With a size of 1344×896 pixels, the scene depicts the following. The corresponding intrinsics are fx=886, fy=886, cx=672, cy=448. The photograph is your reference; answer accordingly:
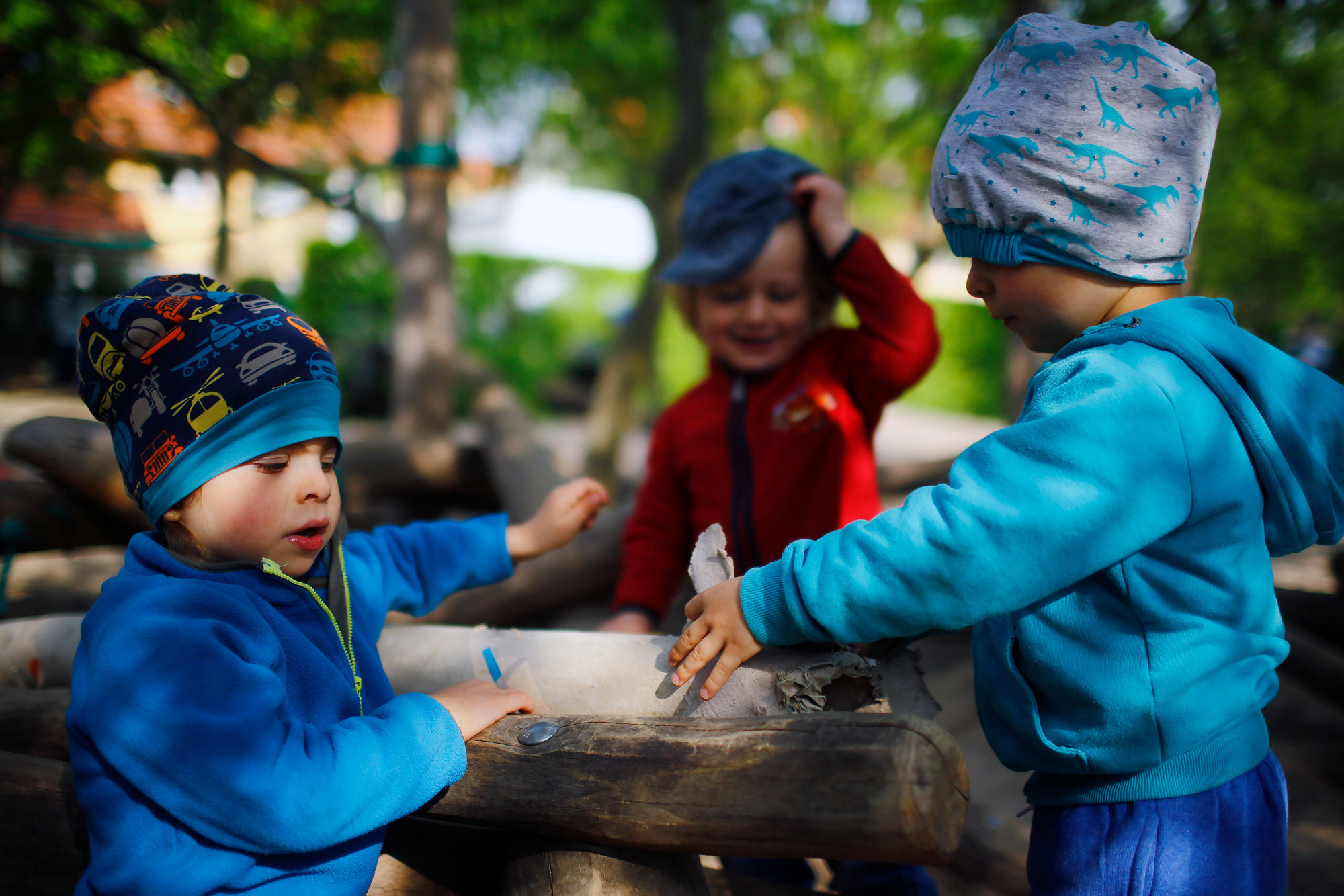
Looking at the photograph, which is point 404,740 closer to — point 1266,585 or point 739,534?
point 739,534

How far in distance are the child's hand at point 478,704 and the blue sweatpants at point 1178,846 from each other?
39.0 inches

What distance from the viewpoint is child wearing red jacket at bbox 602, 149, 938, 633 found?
7.98ft

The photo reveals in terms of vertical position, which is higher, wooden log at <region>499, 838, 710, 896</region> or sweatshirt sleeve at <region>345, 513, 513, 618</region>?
sweatshirt sleeve at <region>345, 513, 513, 618</region>

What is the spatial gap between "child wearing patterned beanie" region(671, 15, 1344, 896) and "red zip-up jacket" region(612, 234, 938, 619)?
0.81 metres

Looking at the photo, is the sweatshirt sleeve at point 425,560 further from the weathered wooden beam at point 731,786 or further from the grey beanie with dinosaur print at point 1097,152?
the grey beanie with dinosaur print at point 1097,152

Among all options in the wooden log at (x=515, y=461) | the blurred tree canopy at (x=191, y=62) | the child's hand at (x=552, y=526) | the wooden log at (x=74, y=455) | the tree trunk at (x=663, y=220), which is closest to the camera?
the child's hand at (x=552, y=526)

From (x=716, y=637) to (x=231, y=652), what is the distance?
2.56ft

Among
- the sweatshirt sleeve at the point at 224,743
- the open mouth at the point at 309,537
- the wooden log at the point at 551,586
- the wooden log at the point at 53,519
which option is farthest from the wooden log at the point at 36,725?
the wooden log at the point at 53,519

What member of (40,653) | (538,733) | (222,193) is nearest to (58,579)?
(40,653)

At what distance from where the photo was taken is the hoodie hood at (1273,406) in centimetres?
140

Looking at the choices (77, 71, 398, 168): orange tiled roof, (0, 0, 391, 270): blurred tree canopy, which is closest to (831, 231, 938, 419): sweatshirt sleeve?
(0, 0, 391, 270): blurred tree canopy

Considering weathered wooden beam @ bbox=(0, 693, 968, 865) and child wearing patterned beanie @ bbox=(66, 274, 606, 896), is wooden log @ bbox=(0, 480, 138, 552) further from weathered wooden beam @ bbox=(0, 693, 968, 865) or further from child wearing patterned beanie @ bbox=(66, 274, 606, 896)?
weathered wooden beam @ bbox=(0, 693, 968, 865)

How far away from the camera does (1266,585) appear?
1.49 meters

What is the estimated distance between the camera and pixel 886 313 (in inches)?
93.7
